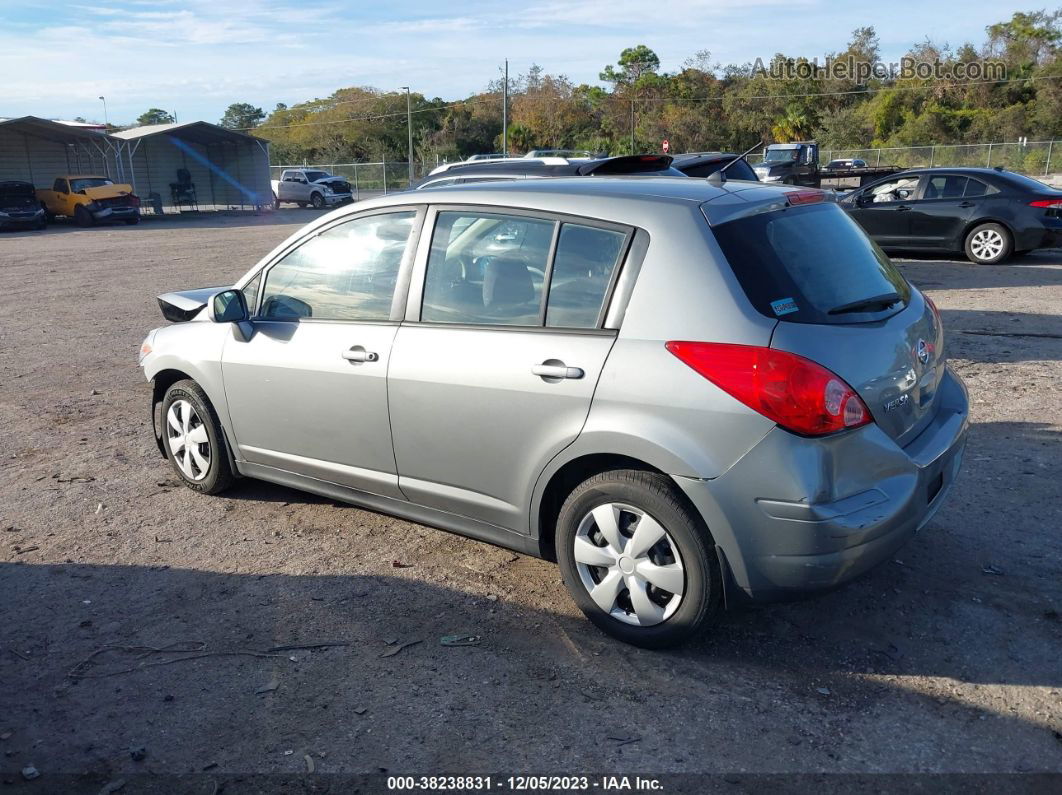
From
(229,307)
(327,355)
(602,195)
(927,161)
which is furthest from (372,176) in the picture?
(602,195)

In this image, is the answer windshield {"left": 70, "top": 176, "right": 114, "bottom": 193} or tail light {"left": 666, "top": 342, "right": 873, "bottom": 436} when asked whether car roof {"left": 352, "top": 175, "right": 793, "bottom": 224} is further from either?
windshield {"left": 70, "top": 176, "right": 114, "bottom": 193}

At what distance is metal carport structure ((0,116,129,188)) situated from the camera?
3817 cm

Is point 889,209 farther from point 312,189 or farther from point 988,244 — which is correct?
point 312,189

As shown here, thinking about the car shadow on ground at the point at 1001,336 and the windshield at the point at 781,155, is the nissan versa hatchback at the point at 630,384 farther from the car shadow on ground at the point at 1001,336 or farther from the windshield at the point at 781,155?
the windshield at the point at 781,155

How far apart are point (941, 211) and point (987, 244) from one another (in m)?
0.85

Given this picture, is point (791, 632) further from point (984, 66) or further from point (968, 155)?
point (984, 66)

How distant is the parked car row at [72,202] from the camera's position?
3216cm

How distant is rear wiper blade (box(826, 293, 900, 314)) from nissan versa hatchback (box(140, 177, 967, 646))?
1 cm

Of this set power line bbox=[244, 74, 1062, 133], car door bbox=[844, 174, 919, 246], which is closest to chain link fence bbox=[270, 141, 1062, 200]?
power line bbox=[244, 74, 1062, 133]

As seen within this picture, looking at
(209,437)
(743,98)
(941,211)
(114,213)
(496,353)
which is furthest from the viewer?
(743,98)

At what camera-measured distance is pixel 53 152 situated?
41.8m

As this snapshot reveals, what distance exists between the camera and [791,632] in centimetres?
382

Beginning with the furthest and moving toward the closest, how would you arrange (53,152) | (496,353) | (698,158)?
1. (53,152)
2. (698,158)
3. (496,353)

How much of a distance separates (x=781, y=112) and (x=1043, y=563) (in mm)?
68203
